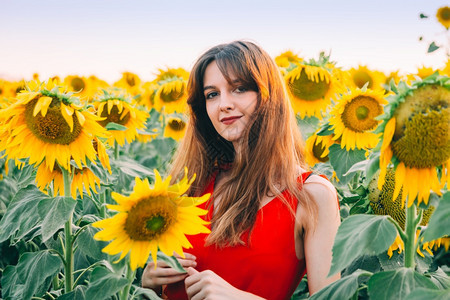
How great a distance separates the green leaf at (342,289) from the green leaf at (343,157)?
3.36 ft

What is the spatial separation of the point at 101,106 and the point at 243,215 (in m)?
1.33

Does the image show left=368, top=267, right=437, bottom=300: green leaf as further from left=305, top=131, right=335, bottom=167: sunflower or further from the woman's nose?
left=305, top=131, right=335, bottom=167: sunflower

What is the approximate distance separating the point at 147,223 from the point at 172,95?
3.20m

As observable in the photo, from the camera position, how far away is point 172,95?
429cm

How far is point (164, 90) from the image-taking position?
4.23 m

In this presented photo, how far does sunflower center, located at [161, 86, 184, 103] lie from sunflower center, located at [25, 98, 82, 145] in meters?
2.60

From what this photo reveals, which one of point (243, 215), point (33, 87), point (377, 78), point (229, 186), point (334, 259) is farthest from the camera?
point (377, 78)

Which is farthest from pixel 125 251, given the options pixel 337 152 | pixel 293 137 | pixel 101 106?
pixel 101 106

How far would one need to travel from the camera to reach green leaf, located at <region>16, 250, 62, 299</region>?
1.63m

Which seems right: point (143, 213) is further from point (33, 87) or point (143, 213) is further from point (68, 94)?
point (33, 87)

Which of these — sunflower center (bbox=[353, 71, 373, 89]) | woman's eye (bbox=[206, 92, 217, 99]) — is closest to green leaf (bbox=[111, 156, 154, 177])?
woman's eye (bbox=[206, 92, 217, 99])

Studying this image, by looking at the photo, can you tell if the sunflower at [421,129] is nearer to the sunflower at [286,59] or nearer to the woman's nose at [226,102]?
the woman's nose at [226,102]

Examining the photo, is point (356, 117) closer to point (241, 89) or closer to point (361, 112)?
point (361, 112)

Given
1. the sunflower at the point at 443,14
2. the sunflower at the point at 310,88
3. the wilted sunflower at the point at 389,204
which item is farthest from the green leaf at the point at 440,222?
the sunflower at the point at 443,14
